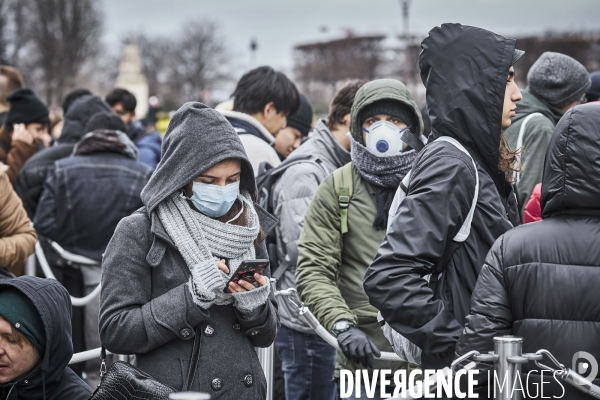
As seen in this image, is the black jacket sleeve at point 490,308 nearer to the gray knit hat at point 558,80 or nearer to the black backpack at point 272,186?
the black backpack at point 272,186

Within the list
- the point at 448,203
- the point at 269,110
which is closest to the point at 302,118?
the point at 269,110

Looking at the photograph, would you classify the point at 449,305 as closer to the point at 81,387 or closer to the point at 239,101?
the point at 81,387

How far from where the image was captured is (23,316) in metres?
3.51

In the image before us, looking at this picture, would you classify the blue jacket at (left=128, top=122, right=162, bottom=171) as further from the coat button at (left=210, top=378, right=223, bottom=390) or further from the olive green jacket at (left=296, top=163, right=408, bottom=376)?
the coat button at (left=210, top=378, right=223, bottom=390)

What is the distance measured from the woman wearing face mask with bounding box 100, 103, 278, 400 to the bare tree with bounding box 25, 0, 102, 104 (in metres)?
60.0

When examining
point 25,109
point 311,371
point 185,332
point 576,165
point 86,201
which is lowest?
point 311,371

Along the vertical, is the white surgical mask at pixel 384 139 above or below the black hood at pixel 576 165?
below

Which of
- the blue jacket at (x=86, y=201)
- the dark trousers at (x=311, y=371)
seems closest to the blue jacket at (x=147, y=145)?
the blue jacket at (x=86, y=201)

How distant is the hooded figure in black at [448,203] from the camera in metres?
3.04

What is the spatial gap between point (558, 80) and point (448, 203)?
12.7 ft

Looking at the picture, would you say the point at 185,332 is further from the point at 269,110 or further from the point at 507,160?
the point at 269,110

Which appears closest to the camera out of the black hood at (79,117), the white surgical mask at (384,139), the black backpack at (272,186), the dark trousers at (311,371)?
the white surgical mask at (384,139)

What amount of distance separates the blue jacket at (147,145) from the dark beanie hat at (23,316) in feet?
19.5

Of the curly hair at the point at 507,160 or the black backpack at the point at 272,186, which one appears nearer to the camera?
the curly hair at the point at 507,160
